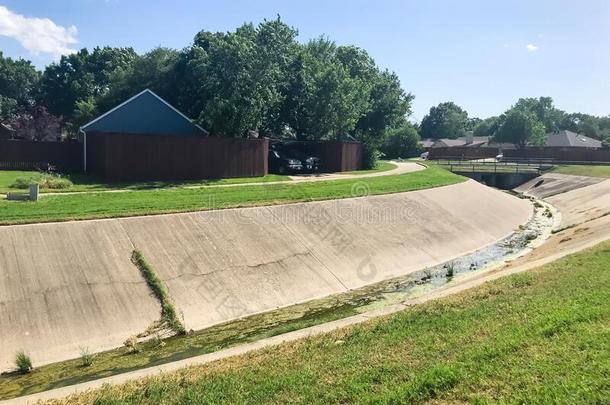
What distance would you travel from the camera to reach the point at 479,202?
32.4 meters

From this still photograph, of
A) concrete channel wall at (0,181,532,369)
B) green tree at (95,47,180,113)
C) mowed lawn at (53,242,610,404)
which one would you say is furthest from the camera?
green tree at (95,47,180,113)

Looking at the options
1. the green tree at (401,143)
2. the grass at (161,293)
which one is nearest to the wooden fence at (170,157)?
the grass at (161,293)

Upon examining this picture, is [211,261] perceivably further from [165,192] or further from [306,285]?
[165,192]

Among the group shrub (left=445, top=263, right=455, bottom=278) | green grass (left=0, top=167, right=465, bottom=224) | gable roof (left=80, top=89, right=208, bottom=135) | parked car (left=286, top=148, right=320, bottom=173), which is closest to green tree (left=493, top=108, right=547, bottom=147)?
parked car (left=286, top=148, right=320, bottom=173)

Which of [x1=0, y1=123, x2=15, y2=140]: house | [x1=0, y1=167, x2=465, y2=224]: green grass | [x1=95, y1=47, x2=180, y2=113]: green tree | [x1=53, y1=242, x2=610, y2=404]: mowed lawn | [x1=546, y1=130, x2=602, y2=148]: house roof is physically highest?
[x1=95, y1=47, x2=180, y2=113]: green tree

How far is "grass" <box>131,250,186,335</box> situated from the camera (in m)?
12.1

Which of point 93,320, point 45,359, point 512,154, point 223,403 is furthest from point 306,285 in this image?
point 512,154

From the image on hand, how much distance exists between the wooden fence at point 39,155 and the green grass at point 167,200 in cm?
1196

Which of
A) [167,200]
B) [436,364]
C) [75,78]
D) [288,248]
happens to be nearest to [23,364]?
[436,364]

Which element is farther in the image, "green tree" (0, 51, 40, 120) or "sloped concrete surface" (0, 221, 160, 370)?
"green tree" (0, 51, 40, 120)

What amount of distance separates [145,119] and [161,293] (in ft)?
71.7

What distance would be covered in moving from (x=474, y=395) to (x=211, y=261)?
430 inches

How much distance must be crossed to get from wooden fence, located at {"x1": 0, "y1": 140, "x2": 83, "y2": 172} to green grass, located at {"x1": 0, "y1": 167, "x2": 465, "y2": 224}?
39.2 ft

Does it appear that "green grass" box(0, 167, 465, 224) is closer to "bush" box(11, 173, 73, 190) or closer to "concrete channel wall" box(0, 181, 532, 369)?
"concrete channel wall" box(0, 181, 532, 369)
